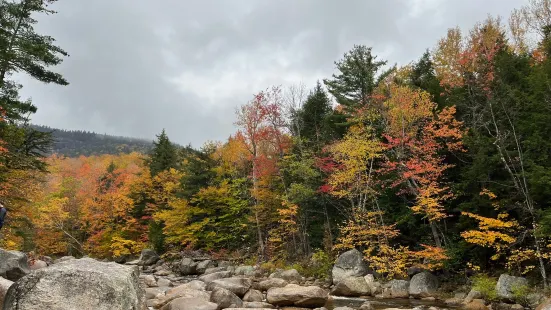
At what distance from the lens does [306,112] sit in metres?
34.1

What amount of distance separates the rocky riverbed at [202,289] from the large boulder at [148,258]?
0.11 metres

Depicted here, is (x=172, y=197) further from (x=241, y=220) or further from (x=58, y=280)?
(x=58, y=280)

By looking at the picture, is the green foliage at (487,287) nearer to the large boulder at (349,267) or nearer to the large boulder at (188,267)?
the large boulder at (349,267)

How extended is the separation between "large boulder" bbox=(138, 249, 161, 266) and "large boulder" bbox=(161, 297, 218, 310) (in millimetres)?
27618

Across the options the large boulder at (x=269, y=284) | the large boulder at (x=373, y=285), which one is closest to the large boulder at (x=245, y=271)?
the large boulder at (x=269, y=284)

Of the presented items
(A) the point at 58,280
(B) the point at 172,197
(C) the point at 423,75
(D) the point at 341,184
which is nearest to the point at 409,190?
(D) the point at 341,184

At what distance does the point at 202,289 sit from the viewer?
15.8m

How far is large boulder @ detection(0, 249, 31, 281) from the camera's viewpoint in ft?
47.5

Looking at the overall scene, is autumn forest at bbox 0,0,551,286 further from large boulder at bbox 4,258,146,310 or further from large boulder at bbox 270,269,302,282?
large boulder at bbox 4,258,146,310

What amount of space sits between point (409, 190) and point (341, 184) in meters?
4.53

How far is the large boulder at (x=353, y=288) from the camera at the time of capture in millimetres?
19641

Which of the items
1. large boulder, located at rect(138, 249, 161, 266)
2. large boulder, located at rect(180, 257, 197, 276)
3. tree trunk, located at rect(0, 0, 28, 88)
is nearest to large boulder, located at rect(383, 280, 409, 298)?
large boulder, located at rect(180, 257, 197, 276)

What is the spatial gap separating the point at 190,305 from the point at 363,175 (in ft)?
53.4

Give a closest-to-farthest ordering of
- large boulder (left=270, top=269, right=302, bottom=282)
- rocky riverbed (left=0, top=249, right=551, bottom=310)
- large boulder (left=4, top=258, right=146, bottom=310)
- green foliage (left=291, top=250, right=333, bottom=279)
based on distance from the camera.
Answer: large boulder (left=4, top=258, right=146, bottom=310)
rocky riverbed (left=0, top=249, right=551, bottom=310)
large boulder (left=270, top=269, right=302, bottom=282)
green foliage (left=291, top=250, right=333, bottom=279)
